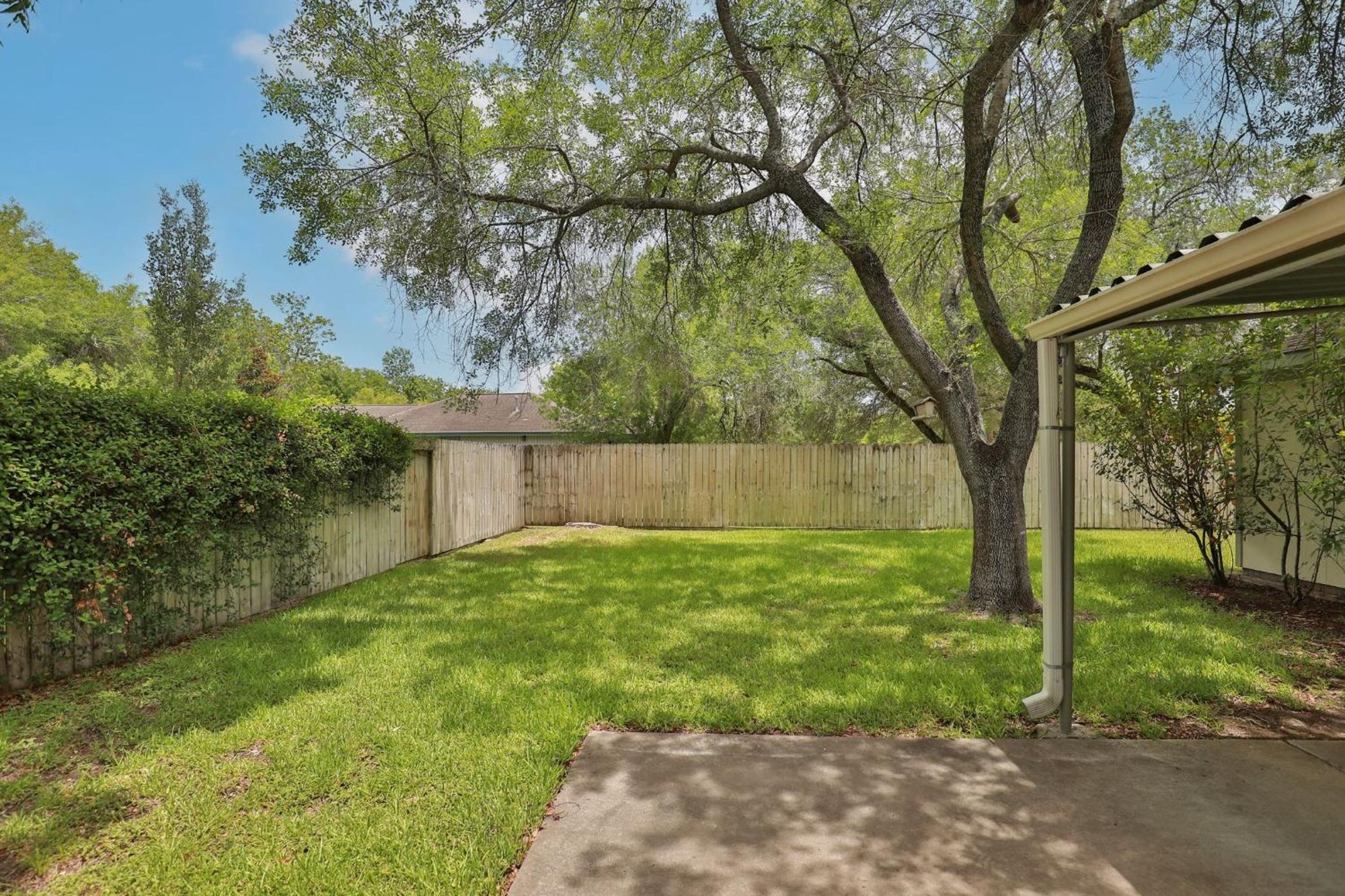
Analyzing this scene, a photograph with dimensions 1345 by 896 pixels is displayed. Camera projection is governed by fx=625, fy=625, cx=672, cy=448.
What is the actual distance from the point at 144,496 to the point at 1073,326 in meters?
5.24

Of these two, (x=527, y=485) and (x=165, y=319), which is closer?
(x=527, y=485)

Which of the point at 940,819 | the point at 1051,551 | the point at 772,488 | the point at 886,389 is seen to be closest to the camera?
the point at 940,819

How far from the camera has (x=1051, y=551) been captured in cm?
299

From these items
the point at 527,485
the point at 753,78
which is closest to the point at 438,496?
the point at 527,485

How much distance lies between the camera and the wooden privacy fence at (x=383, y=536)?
3607mm

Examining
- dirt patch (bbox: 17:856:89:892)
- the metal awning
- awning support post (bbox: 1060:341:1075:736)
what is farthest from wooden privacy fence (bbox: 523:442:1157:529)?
dirt patch (bbox: 17:856:89:892)

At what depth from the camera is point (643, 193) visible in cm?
645

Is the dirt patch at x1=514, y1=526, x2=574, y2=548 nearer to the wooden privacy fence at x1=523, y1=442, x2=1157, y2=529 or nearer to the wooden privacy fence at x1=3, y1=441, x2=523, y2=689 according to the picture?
the wooden privacy fence at x1=3, y1=441, x2=523, y2=689

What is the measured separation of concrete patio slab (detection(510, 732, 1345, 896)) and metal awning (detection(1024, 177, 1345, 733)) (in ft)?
1.38

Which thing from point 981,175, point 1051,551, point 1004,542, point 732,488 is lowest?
point 1004,542

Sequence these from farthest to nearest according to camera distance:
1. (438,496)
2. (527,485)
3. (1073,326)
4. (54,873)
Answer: (527,485)
(438,496)
(1073,326)
(54,873)

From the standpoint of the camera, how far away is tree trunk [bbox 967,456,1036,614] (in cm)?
520

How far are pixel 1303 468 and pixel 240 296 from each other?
22060 millimetres

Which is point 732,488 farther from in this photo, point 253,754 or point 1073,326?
point 253,754
